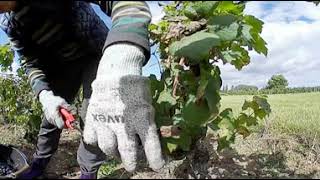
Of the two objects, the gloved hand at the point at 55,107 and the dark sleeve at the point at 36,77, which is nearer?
the gloved hand at the point at 55,107

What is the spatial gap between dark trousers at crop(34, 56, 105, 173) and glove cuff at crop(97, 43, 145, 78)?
3.15 feet

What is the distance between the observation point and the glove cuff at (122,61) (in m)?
1.30

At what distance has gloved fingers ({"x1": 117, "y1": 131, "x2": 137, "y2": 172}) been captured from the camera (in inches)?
52.1

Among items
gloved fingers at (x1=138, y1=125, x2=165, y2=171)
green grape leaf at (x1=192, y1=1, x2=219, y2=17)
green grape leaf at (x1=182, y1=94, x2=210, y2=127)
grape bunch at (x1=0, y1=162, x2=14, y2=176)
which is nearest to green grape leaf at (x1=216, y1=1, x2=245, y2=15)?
green grape leaf at (x1=192, y1=1, x2=219, y2=17)

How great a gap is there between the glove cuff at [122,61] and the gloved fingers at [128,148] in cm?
17

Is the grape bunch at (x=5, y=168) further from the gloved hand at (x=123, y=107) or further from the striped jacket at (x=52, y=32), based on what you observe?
the gloved hand at (x=123, y=107)

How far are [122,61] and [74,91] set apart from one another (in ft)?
4.48

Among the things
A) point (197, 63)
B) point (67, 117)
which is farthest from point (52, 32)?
point (197, 63)

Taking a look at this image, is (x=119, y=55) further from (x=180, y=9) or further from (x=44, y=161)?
(x=44, y=161)

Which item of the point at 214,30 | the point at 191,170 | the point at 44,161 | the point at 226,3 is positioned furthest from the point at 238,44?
the point at 44,161

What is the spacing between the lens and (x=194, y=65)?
72.6 inches

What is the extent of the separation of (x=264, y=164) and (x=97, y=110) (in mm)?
1324

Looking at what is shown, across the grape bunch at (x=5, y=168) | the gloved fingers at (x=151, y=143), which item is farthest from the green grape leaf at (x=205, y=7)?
the grape bunch at (x=5, y=168)

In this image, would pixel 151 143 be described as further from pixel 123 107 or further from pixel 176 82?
pixel 176 82
